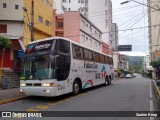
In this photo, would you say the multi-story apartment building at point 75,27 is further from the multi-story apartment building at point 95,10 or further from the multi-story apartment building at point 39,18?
the multi-story apartment building at point 95,10

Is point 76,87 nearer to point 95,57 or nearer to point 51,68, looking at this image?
point 51,68

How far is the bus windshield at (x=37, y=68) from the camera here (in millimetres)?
10384

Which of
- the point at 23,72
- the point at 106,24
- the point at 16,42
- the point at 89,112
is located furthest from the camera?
the point at 106,24

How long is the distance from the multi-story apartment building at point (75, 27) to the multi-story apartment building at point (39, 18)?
689 cm

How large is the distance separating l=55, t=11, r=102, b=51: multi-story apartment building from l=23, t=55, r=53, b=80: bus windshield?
24879 mm

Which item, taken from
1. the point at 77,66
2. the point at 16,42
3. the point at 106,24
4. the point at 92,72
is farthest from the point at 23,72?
the point at 106,24

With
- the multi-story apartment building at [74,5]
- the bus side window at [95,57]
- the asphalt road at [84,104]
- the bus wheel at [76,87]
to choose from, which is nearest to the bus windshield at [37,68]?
the asphalt road at [84,104]

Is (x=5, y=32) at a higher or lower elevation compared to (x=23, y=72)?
higher

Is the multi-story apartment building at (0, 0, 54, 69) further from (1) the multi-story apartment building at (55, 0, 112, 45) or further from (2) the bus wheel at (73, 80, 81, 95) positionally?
(1) the multi-story apartment building at (55, 0, 112, 45)

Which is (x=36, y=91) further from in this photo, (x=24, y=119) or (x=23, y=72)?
(x=24, y=119)

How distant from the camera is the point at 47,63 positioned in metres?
10.5

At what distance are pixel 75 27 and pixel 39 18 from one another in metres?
11.7

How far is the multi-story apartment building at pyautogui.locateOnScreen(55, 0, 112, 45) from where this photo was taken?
5875 centimetres

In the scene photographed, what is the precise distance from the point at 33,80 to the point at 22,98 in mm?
1982
